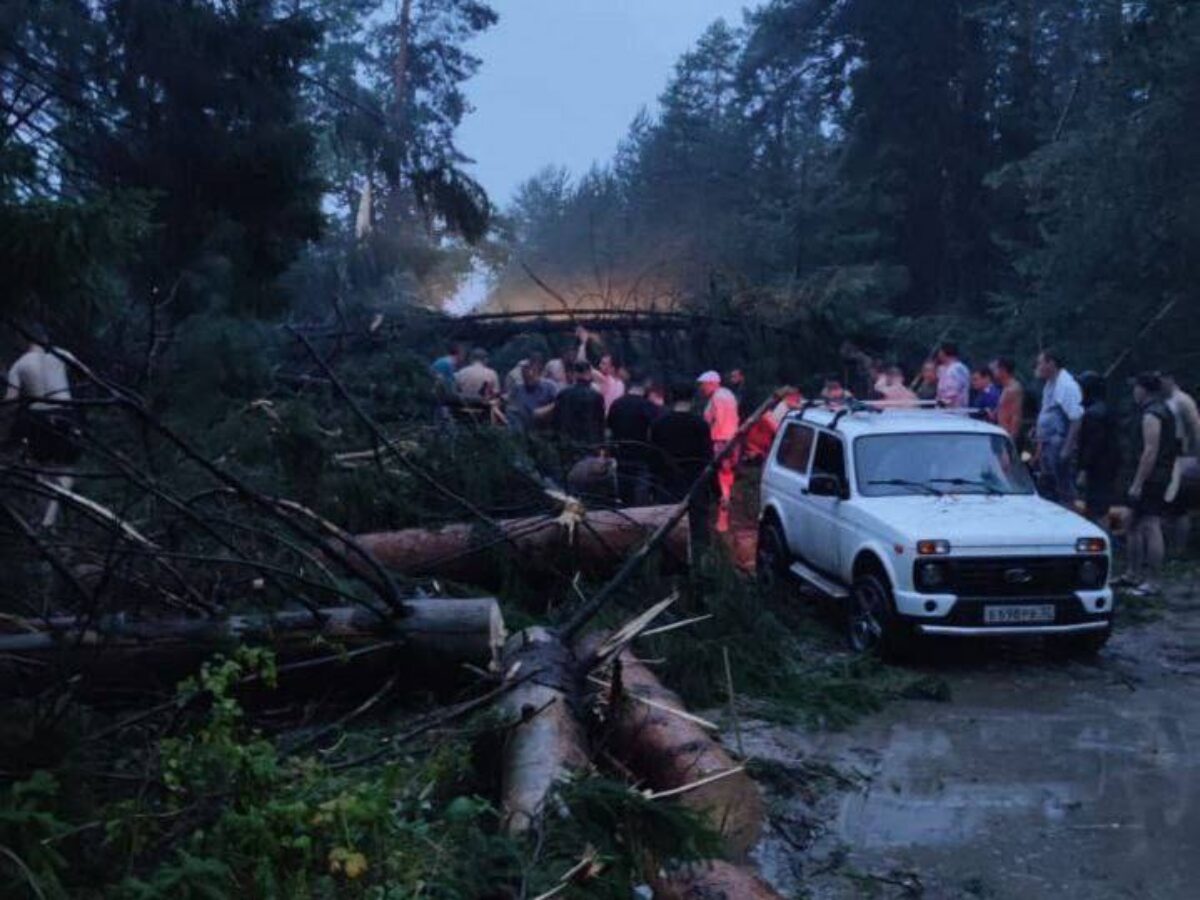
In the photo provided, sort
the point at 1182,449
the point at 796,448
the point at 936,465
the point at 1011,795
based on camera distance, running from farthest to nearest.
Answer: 1. the point at 1182,449
2. the point at 796,448
3. the point at 936,465
4. the point at 1011,795

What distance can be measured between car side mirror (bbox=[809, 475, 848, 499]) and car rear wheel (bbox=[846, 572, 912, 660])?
762 millimetres

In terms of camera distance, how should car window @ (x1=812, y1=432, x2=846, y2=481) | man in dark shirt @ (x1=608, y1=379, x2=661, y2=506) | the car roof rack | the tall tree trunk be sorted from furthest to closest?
1. the tall tree trunk
2. man in dark shirt @ (x1=608, y1=379, x2=661, y2=506)
3. the car roof rack
4. car window @ (x1=812, y1=432, x2=846, y2=481)

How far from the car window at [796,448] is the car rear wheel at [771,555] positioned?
58cm

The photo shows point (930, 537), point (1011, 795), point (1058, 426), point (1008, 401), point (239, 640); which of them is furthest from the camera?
point (1008, 401)

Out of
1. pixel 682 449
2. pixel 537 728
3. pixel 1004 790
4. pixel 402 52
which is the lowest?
pixel 1004 790

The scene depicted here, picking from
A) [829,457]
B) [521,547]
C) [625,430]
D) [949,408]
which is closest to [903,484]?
[829,457]

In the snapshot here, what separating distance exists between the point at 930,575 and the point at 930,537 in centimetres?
27

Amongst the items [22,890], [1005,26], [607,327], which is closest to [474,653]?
[22,890]

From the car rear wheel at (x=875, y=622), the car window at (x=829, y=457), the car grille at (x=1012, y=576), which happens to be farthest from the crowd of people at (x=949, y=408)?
the car grille at (x=1012, y=576)

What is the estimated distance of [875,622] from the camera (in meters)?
9.84

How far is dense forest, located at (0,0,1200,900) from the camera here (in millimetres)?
4547

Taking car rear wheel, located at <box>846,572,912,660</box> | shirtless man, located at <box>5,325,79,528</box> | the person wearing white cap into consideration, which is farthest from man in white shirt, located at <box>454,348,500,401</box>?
car rear wheel, located at <box>846,572,912,660</box>

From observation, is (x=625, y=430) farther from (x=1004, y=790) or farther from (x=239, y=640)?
(x=239, y=640)

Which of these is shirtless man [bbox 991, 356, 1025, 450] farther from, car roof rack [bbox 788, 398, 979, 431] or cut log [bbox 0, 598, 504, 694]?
cut log [bbox 0, 598, 504, 694]
